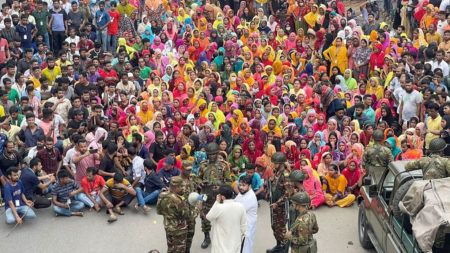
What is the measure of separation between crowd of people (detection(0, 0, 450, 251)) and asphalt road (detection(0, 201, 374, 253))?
0.22m

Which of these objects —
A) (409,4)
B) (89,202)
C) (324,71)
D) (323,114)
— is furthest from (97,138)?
(409,4)

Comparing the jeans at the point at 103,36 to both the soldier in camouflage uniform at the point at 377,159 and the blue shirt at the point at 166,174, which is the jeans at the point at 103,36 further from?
the soldier in camouflage uniform at the point at 377,159

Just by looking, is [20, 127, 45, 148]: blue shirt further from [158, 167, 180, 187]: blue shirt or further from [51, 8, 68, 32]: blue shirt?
[51, 8, 68, 32]: blue shirt

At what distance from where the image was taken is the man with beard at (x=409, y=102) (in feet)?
47.7

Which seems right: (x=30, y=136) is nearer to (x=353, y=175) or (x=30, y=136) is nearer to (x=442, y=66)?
(x=353, y=175)

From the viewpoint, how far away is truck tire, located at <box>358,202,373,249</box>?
10273 mm

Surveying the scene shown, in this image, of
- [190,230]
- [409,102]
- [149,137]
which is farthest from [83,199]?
[409,102]

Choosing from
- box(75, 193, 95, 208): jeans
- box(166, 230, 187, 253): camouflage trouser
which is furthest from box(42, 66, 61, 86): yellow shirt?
box(166, 230, 187, 253): camouflage trouser

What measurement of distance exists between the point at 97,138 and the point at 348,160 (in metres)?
4.91

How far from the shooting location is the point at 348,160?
41.6ft

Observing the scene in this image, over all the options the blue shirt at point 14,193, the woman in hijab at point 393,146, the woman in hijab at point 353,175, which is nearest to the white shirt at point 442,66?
the woman in hijab at point 393,146

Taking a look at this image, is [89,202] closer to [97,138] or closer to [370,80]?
[97,138]

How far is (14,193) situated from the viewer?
11.2 meters

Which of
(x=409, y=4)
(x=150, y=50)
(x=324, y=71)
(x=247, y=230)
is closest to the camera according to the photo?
(x=247, y=230)
